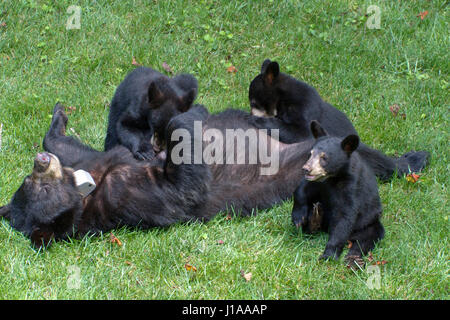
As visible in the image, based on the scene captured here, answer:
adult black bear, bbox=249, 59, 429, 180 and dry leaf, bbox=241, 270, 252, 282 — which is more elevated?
adult black bear, bbox=249, 59, 429, 180

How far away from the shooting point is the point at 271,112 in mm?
6293

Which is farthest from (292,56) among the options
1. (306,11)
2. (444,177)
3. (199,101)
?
(444,177)

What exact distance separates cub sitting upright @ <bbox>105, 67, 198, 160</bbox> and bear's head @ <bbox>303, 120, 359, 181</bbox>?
155 cm

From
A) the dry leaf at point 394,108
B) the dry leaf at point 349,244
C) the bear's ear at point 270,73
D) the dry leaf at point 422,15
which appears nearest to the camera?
the dry leaf at point 349,244

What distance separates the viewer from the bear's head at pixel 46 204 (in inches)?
184

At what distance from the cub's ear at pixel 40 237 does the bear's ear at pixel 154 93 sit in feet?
4.79

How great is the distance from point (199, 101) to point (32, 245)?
9.33 feet

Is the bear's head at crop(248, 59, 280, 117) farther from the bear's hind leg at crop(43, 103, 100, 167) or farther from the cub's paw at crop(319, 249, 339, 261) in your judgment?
the cub's paw at crop(319, 249, 339, 261)

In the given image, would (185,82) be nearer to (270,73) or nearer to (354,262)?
(270,73)

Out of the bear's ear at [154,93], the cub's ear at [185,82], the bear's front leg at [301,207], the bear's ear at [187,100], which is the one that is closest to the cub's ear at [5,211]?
the bear's ear at [154,93]

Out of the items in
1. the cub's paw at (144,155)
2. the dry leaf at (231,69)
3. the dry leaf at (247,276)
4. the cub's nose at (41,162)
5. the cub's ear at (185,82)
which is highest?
the cub's ear at (185,82)

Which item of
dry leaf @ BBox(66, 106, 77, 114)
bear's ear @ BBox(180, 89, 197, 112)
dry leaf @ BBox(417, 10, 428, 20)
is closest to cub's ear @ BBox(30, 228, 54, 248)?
bear's ear @ BBox(180, 89, 197, 112)

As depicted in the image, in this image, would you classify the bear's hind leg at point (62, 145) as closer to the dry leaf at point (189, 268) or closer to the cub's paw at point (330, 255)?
the dry leaf at point (189, 268)

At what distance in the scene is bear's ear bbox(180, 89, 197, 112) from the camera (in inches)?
→ 225
